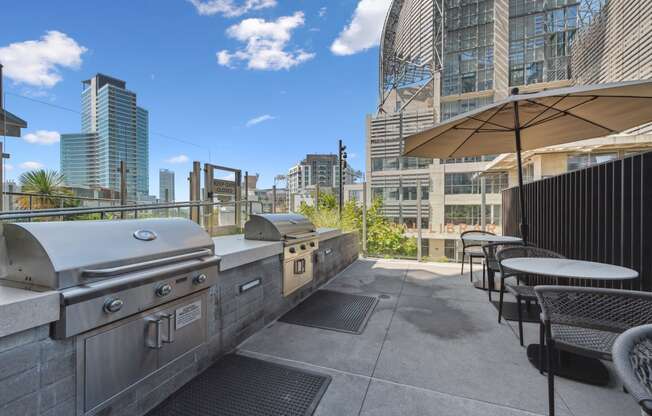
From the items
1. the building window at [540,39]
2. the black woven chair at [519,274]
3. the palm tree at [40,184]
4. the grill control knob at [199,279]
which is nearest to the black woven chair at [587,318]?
the black woven chair at [519,274]

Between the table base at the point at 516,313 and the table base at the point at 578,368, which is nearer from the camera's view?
the table base at the point at 578,368

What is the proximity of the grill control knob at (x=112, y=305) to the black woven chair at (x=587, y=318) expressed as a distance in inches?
81.8

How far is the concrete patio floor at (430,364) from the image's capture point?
1.67 meters

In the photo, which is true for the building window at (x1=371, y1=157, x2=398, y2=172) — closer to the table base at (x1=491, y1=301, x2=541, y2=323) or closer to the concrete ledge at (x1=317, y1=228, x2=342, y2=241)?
the concrete ledge at (x1=317, y1=228, x2=342, y2=241)

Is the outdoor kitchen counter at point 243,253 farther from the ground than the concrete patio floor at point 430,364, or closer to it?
farther from the ground

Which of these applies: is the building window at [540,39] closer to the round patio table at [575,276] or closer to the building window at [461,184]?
the building window at [461,184]

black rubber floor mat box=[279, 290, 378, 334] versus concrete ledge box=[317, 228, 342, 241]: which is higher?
concrete ledge box=[317, 228, 342, 241]

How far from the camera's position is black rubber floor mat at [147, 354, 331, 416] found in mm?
1636

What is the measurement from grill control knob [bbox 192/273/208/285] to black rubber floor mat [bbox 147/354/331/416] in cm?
66

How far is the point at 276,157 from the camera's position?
35.5m

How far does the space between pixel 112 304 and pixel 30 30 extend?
37.0 ft

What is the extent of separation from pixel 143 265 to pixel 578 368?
9.39ft

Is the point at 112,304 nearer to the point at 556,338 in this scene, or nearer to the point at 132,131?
the point at 556,338

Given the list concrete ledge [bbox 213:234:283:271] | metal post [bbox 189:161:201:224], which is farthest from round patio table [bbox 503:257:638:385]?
metal post [bbox 189:161:201:224]
